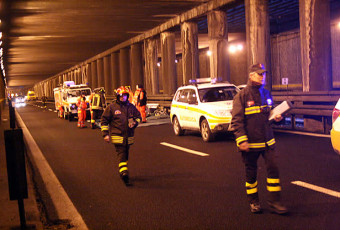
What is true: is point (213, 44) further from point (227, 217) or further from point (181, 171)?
point (227, 217)

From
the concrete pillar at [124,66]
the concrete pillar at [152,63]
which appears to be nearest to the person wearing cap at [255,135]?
the concrete pillar at [152,63]

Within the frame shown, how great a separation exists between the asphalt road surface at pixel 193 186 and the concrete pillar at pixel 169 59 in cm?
1765

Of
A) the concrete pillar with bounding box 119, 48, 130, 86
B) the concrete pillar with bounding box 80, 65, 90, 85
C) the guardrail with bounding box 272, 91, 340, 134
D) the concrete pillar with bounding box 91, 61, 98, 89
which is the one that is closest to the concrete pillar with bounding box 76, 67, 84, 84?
the concrete pillar with bounding box 80, 65, 90, 85

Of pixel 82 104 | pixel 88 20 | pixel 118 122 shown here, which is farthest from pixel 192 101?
pixel 88 20

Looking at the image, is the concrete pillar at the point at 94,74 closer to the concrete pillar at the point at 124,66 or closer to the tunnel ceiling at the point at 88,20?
the concrete pillar at the point at 124,66

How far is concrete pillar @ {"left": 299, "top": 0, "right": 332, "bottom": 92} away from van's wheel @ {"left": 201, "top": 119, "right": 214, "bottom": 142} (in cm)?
441

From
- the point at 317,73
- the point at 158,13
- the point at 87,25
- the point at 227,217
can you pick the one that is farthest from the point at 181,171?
the point at 87,25

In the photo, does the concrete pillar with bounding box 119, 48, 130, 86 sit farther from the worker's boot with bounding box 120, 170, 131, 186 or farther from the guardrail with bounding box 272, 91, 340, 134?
the worker's boot with bounding box 120, 170, 131, 186

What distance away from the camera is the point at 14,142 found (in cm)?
485

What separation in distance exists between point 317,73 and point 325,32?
133 cm

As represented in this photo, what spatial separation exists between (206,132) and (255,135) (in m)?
7.30

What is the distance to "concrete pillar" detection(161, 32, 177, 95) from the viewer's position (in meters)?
29.6

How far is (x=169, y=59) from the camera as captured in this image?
29922 millimetres

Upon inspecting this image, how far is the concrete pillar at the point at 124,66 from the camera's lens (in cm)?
4106
